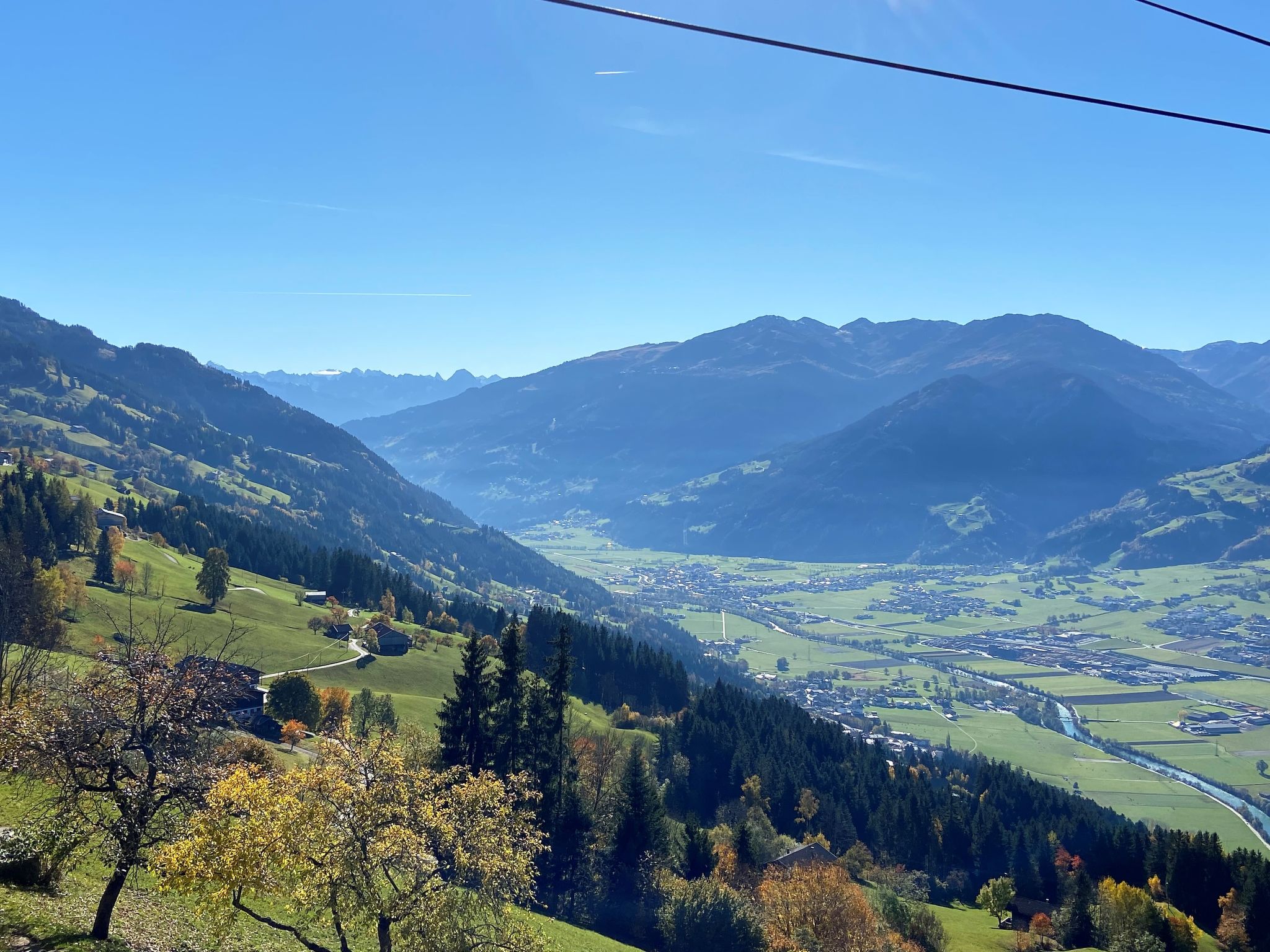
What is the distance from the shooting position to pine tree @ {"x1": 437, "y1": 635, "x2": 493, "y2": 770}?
7875cm

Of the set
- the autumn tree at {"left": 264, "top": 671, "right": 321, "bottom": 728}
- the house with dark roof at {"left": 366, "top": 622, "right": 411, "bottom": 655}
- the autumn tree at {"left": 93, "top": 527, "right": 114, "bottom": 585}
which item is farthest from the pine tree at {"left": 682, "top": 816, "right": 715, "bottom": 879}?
the autumn tree at {"left": 93, "top": 527, "right": 114, "bottom": 585}

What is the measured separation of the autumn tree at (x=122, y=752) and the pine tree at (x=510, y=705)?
157 ft

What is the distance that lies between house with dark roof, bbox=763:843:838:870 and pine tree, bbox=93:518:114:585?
11586 cm

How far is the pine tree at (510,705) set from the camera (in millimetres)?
79250

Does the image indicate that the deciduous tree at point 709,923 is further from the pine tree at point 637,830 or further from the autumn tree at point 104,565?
the autumn tree at point 104,565

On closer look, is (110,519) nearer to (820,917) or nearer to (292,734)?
(292,734)

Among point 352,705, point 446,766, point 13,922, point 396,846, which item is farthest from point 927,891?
point 13,922

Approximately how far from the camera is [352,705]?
10156 cm

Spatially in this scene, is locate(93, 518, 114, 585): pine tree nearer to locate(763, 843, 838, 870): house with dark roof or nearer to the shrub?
locate(763, 843, 838, 870): house with dark roof

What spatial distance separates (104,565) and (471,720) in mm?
93977

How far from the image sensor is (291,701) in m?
92.6

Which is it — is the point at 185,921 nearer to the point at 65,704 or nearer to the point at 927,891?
the point at 65,704

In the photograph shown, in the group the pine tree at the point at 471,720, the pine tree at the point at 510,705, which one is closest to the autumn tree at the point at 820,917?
the pine tree at the point at 510,705

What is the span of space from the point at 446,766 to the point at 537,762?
8.71 meters
